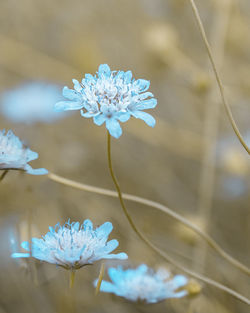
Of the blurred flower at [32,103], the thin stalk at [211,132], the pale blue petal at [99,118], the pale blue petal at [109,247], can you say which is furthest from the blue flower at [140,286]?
the blurred flower at [32,103]

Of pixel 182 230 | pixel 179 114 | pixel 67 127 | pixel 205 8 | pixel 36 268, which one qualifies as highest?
pixel 205 8

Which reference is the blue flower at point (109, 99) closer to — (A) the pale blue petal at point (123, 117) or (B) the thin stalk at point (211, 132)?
(A) the pale blue petal at point (123, 117)

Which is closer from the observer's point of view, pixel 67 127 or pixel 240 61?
pixel 240 61

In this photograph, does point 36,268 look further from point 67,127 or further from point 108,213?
point 67,127

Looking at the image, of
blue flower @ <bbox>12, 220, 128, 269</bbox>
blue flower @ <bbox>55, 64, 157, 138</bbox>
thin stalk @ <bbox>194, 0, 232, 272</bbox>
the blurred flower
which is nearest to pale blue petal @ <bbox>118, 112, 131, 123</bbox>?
blue flower @ <bbox>55, 64, 157, 138</bbox>

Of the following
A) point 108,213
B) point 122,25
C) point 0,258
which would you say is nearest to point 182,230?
point 108,213

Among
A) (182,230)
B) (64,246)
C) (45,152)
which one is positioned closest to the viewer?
(64,246)

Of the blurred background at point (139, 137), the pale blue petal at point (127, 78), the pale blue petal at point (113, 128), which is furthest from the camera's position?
the blurred background at point (139, 137)
